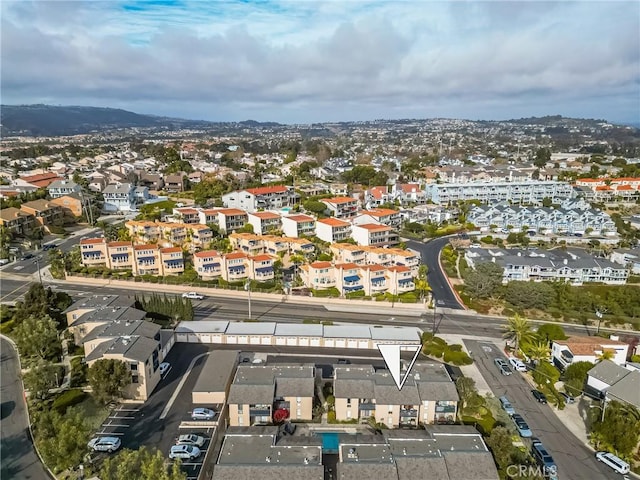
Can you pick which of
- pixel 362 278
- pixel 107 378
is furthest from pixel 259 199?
pixel 107 378

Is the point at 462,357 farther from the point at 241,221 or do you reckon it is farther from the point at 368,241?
the point at 241,221

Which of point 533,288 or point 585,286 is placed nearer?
point 533,288

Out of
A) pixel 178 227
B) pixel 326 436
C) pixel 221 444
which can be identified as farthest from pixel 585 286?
pixel 178 227

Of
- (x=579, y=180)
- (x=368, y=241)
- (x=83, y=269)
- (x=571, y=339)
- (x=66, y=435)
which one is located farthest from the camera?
(x=579, y=180)

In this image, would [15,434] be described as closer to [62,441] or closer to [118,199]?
[62,441]

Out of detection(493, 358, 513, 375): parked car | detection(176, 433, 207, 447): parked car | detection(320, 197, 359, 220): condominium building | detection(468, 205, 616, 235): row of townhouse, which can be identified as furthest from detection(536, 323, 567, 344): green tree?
detection(320, 197, 359, 220): condominium building

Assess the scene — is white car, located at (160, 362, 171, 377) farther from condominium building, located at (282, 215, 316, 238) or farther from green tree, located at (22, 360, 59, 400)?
condominium building, located at (282, 215, 316, 238)

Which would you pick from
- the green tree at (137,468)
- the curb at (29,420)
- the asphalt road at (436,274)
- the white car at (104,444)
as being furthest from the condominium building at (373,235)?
the green tree at (137,468)
